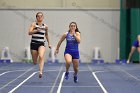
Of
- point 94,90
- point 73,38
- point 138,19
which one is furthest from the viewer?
point 138,19

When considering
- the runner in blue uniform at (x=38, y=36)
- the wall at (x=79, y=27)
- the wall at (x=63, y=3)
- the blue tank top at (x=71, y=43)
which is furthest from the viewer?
the wall at (x=63, y=3)

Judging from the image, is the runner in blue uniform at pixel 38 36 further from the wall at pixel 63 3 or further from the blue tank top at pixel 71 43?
the wall at pixel 63 3

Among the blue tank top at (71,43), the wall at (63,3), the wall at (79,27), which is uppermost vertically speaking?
the wall at (63,3)

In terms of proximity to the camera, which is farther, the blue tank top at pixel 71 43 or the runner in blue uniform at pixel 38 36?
the runner in blue uniform at pixel 38 36

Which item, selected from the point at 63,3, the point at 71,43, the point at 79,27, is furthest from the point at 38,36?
the point at 63,3

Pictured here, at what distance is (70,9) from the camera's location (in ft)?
85.7

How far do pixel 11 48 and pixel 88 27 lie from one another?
4.72m

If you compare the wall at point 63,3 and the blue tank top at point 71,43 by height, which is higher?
the wall at point 63,3

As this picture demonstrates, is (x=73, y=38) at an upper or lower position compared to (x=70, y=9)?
lower

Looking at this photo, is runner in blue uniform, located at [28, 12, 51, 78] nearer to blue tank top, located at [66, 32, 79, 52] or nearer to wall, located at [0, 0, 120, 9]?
blue tank top, located at [66, 32, 79, 52]

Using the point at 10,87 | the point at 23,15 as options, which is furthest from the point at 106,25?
Result: the point at 10,87

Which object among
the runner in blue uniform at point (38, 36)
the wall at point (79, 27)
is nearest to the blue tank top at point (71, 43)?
the runner in blue uniform at point (38, 36)

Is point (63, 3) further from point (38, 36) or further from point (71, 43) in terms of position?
point (71, 43)

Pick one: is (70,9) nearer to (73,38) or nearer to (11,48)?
(11,48)
